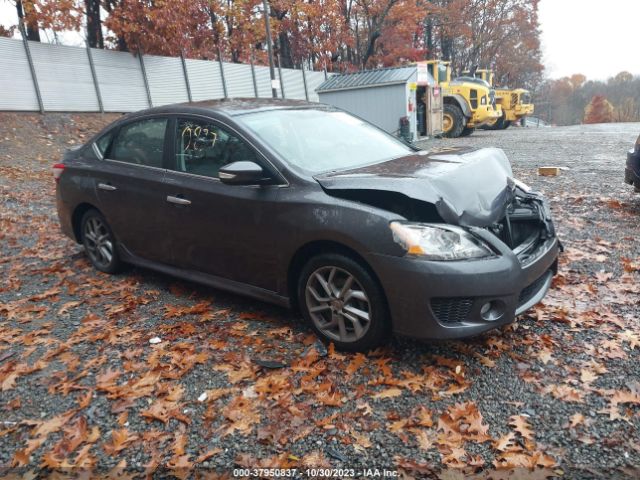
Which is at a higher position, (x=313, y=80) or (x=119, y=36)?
(x=119, y=36)

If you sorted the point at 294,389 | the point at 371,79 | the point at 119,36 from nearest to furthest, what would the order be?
the point at 294,389
the point at 119,36
the point at 371,79

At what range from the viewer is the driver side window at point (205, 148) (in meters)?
3.86

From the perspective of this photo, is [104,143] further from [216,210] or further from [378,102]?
[378,102]

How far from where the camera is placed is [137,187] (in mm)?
4500

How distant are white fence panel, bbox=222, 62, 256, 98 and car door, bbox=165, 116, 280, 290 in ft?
70.0

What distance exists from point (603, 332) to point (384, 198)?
1.84 m

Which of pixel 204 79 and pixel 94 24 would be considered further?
pixel 204 79

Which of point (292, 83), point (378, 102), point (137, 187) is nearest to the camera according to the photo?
point (137, 187)

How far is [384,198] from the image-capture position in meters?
3.23

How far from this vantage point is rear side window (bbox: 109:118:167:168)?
444 cm

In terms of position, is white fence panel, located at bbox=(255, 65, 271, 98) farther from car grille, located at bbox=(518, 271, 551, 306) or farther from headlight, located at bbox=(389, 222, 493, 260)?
headlight, located at bbox=(389, 222, 493, 260)

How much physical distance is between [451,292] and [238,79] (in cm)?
2436

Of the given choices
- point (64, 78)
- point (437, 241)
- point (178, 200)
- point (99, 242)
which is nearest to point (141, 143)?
point (178, 200)

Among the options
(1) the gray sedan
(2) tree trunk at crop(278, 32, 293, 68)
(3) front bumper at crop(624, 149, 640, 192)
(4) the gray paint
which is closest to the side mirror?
(1) the gray sedan
